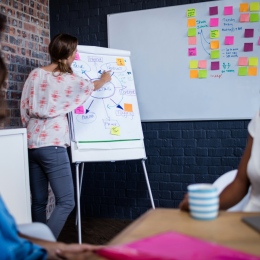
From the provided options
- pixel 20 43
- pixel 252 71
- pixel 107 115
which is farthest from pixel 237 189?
pixel 20 43

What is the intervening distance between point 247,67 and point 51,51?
1.68 m

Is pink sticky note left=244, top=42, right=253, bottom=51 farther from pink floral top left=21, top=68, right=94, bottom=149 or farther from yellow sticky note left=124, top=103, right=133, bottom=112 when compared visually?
pink floral top left=21, top=68, right=94, bottom=149

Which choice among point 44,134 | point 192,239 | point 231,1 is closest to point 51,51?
point 44,134

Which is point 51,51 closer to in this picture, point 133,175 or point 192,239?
point 133,175

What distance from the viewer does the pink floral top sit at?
263 cm

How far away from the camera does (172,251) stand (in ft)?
2.61

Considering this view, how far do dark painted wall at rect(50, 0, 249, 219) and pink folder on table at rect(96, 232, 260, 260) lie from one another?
261 centimetres

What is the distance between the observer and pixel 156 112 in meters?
3.55

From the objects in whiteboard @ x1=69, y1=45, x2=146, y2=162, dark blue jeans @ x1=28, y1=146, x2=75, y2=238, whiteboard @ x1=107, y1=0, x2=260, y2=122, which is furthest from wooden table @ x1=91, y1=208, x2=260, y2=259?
whiteboard @ x1=107, y1=0, x2=260, y2=122

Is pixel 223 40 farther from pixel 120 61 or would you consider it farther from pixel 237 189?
pixel 237 189

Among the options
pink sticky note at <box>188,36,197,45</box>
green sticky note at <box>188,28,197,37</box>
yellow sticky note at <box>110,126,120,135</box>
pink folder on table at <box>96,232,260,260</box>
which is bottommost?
pink folder on table at <box>96,232,260,260</box>

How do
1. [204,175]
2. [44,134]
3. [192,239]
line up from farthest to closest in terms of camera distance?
[204,175], [44,134], [192,239]

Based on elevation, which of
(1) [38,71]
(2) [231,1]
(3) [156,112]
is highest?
(2) [231,1]

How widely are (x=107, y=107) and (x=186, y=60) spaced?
0.88 m
